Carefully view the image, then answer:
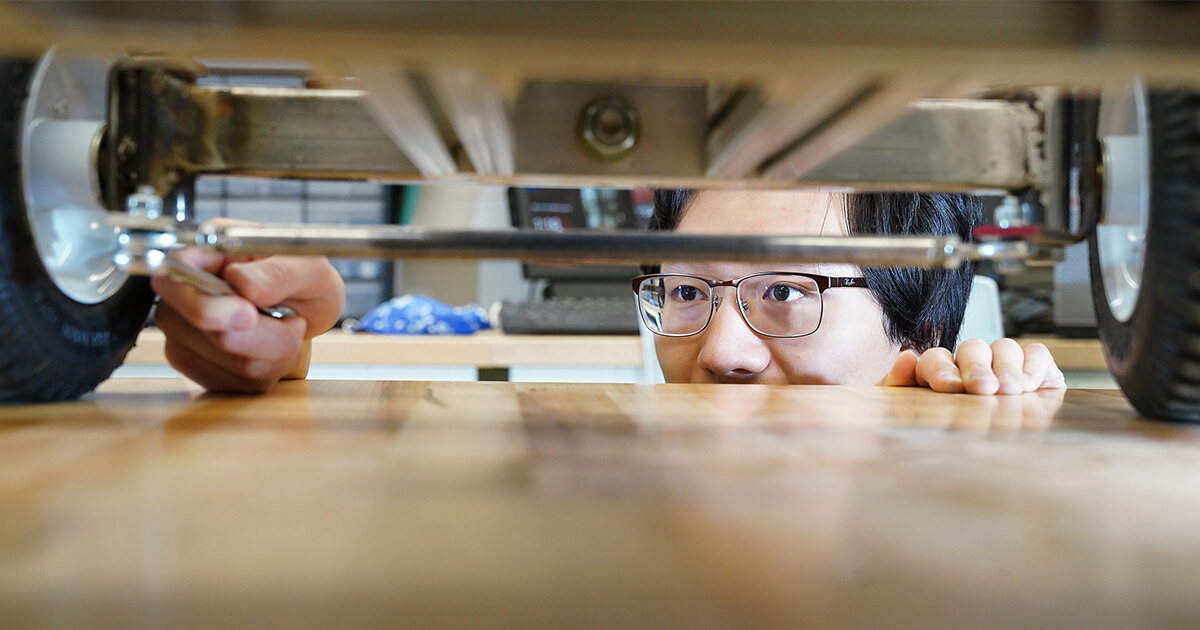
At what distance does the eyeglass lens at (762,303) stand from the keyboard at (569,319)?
0.38 m

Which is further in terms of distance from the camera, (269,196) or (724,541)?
(269,196)

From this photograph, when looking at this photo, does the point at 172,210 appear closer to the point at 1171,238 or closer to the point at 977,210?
the point at 1171,238

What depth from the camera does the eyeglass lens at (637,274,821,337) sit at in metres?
0.82

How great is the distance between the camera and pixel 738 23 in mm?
130

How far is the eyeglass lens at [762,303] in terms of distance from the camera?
0.82m

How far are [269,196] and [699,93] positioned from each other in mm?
1463

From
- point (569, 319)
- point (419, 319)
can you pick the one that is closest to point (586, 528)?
A: point (569, 319)

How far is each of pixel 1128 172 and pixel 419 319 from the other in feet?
3.69

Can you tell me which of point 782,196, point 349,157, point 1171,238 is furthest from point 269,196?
point 1171,238

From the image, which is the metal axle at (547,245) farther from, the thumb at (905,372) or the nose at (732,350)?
the nose at (732,350)

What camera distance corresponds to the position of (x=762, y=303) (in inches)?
32.7

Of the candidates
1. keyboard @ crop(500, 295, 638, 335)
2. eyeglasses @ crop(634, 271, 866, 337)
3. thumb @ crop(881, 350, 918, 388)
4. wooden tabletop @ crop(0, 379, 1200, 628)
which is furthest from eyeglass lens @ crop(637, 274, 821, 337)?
wooden tabletop @ crop(0, 379, 1200, 628)

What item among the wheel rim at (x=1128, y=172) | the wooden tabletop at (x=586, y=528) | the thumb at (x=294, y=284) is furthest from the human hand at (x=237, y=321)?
the wheel rim at (x=1128, y=172)

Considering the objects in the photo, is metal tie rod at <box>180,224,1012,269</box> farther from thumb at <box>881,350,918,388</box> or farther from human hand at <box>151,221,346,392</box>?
thumb at <box>881,350,918,388</box>
